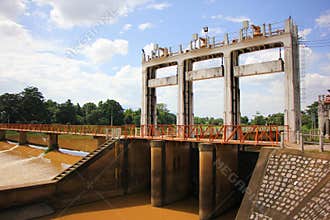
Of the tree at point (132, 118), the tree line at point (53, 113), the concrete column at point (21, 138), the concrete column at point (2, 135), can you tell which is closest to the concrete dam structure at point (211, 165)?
the concrete column at point (21, 138)

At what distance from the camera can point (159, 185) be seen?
13.0 meters

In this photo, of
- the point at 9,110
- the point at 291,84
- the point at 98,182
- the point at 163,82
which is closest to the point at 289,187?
the point at 291,84

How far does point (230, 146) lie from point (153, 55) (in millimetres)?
10078

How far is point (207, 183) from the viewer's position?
36.8 feet

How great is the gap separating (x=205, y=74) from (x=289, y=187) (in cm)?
1002

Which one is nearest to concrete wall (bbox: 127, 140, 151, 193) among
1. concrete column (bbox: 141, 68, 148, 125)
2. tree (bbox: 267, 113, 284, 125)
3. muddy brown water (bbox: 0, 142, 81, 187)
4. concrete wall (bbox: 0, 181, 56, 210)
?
concrete column (bbox: 141, 68, 148, 125)

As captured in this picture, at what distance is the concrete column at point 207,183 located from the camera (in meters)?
11.0

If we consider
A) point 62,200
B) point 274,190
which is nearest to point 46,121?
point 62,200

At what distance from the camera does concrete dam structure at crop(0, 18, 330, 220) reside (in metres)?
7.31

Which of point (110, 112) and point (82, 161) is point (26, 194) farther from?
point (110, 112)

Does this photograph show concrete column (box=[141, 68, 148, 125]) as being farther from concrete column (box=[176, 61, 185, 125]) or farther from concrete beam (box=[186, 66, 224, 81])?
concrete beam (box=[186, 66, 224, 81])

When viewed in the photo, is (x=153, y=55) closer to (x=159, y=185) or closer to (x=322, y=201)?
(x=159, y=185)

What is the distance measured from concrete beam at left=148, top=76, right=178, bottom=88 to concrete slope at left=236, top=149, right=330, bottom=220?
34.1 feet

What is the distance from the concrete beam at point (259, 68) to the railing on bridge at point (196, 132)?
10.00 ft
